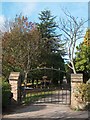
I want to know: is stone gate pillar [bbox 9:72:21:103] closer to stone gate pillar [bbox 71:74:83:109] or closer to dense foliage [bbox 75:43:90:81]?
stone gate pillar [bbox 71:74:83:109]

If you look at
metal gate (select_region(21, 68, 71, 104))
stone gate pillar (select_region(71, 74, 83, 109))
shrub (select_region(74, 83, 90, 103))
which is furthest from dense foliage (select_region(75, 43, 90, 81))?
shrub (select_region(74, 83, 90, 103))

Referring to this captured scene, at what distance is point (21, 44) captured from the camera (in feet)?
72.5

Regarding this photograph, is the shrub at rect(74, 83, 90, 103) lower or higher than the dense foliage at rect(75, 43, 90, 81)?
lower

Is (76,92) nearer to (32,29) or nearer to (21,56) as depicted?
(21,56)

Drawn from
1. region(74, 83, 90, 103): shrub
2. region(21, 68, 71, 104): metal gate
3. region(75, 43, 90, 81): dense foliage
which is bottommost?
region(21, 68, 71, 104): metal gate

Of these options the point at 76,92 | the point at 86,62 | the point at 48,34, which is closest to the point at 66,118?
the point at 76,92

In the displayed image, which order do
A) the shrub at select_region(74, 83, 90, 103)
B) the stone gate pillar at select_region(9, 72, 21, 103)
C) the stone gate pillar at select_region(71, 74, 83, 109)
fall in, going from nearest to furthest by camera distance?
the shrub at select_region(74, 83, 90, 103) → the stone gate pillar at select_region(71, 74, 83, 109) → the stone gate pillar at select_region(9, 72, 21, 103)

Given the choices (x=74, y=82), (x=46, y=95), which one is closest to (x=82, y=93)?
(x=74, y=82)

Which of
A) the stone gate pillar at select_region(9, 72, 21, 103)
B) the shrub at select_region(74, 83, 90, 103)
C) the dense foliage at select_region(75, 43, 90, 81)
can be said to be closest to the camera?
the shrub at select_region(74, 83, 90, 103)

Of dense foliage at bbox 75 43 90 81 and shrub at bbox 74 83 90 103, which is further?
dense foliage at bbox 75 43 90 81

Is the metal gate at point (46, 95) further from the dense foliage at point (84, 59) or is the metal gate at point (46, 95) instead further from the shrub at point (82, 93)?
the dense foliage at point (84, 59)

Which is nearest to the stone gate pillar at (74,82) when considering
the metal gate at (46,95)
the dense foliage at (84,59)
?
the metal gate at (46,95)

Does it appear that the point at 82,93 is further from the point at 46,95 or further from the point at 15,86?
the point at 46,95

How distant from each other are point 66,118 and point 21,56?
14139 millimetres
